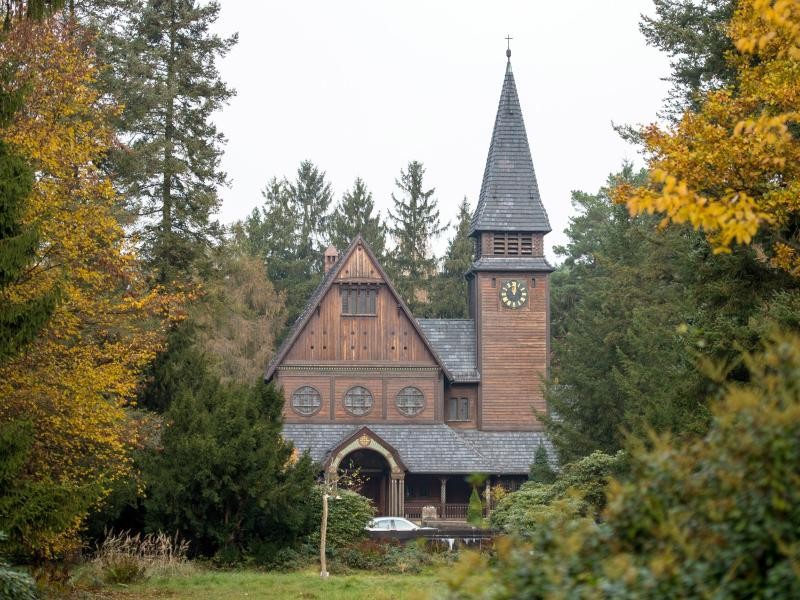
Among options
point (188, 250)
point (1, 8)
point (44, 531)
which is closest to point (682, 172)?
point (44, 531)

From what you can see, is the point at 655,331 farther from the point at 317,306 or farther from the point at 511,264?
the point at 317,306

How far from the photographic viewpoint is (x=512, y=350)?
5022cm

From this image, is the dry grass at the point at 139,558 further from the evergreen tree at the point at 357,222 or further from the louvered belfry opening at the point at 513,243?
the evergreen tree at the point at 357,222

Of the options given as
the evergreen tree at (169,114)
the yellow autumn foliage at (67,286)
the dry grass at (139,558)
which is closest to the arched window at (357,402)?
the evergreen tree at (169,114)

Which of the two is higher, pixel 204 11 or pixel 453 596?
pixel 204 11

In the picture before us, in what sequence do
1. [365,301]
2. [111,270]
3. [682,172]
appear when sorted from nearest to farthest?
[682,172] < [111,270] < [365,301]

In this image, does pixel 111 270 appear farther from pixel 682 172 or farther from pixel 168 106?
pixel 168 106

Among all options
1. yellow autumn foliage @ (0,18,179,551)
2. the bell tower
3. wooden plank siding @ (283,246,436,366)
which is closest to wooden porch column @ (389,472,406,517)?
the bell tower

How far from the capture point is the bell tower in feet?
164

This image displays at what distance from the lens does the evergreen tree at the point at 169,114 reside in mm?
33281

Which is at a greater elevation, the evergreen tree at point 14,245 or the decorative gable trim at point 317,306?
the decorative gable trim at point 317,306

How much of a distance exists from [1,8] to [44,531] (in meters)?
8.32

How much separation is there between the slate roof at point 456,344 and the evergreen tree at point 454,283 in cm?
2129

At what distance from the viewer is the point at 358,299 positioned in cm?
4969
